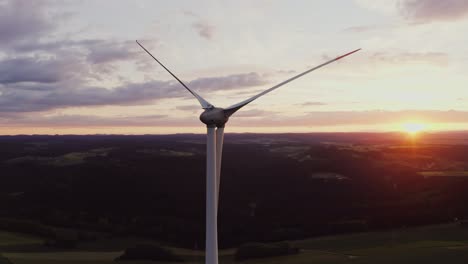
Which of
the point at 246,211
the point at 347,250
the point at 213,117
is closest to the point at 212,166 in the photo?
the point at 213,117

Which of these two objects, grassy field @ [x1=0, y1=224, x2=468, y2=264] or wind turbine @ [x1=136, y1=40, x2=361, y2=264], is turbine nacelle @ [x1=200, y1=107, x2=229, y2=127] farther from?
grassy field @ [x1=0, y1=224, x2=468, y2=264]

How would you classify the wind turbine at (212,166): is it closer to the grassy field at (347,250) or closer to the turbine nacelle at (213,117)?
the turbine nacelle at (213,117)

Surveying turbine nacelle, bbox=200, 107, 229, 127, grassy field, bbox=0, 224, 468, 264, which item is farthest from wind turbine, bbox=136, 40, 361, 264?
grassy field, bbox=0, 224, 468, 264

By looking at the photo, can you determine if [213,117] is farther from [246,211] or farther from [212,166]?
[246,211]

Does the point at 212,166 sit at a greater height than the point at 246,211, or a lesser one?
greater

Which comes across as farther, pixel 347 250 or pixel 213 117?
pixel 347 250

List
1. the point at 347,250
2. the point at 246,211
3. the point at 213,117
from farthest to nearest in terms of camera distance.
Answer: the point at 246,211
the point at 347,250
the point at 213,117
